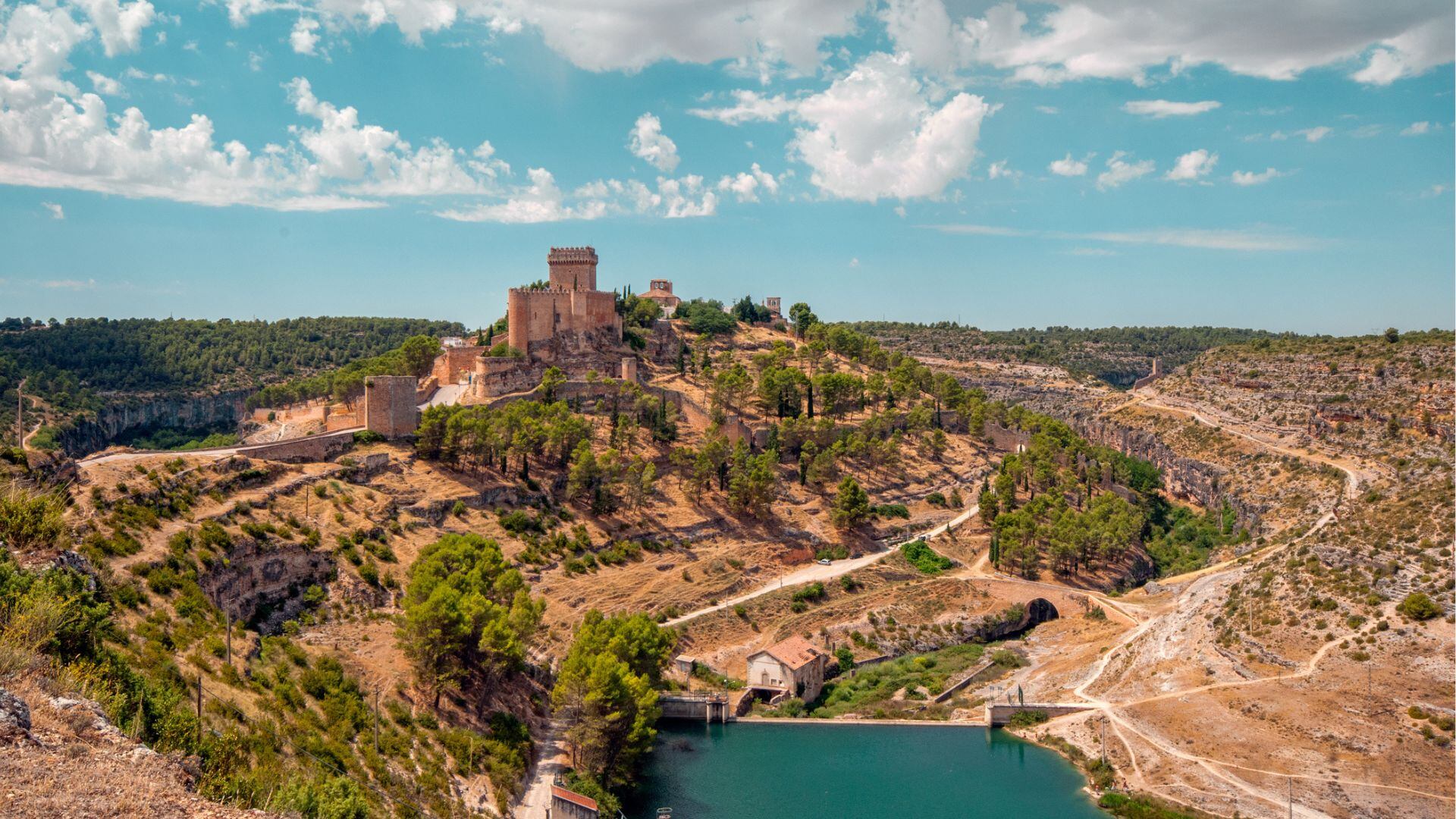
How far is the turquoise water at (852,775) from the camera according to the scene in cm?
2989

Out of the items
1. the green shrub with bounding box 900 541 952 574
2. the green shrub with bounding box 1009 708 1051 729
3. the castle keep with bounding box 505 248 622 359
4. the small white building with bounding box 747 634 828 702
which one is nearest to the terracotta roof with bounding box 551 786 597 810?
the small white building with bounding box 747 634 828 702

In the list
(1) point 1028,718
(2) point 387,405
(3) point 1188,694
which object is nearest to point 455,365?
(2) point 387,405

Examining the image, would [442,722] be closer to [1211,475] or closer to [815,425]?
[815,425]

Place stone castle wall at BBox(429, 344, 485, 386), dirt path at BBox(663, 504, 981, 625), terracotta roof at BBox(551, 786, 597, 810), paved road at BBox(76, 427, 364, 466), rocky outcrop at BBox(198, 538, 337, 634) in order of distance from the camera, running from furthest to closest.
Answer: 1. stone castle wall at BBox(429, 344, 485, 386)
2. dirt path at BBox(663, 504, 981, 625)
3. paved road at BBox(76, 427, 364, 466)
4. rocky outcrop at BBox(198, 538, 337, 634)
5. terracotta roof at BBox(551, 786, 597, 810)

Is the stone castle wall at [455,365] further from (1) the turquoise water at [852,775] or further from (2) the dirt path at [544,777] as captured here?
(2) the dirt path at [544,777]

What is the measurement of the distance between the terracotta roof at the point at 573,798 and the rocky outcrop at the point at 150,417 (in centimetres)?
6012

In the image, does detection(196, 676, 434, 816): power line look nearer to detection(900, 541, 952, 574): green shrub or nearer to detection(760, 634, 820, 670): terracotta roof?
detection(760, 634, 820, 670): terracotta roof

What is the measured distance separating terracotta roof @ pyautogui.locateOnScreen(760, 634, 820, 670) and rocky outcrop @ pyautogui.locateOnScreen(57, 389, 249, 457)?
57.1 meters

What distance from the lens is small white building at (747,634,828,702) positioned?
3828cm

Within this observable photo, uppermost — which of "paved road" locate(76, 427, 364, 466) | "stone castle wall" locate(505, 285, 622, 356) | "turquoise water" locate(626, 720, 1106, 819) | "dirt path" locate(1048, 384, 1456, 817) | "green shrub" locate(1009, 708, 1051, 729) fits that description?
"stone castle wall" locate(505, 285, 622, 356)

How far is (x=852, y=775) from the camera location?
3225 cm

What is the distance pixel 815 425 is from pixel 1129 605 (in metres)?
20.3

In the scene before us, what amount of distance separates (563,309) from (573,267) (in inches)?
153

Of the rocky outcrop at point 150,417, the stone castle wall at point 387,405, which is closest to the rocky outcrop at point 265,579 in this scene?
the stone castle wall at point 387,405
